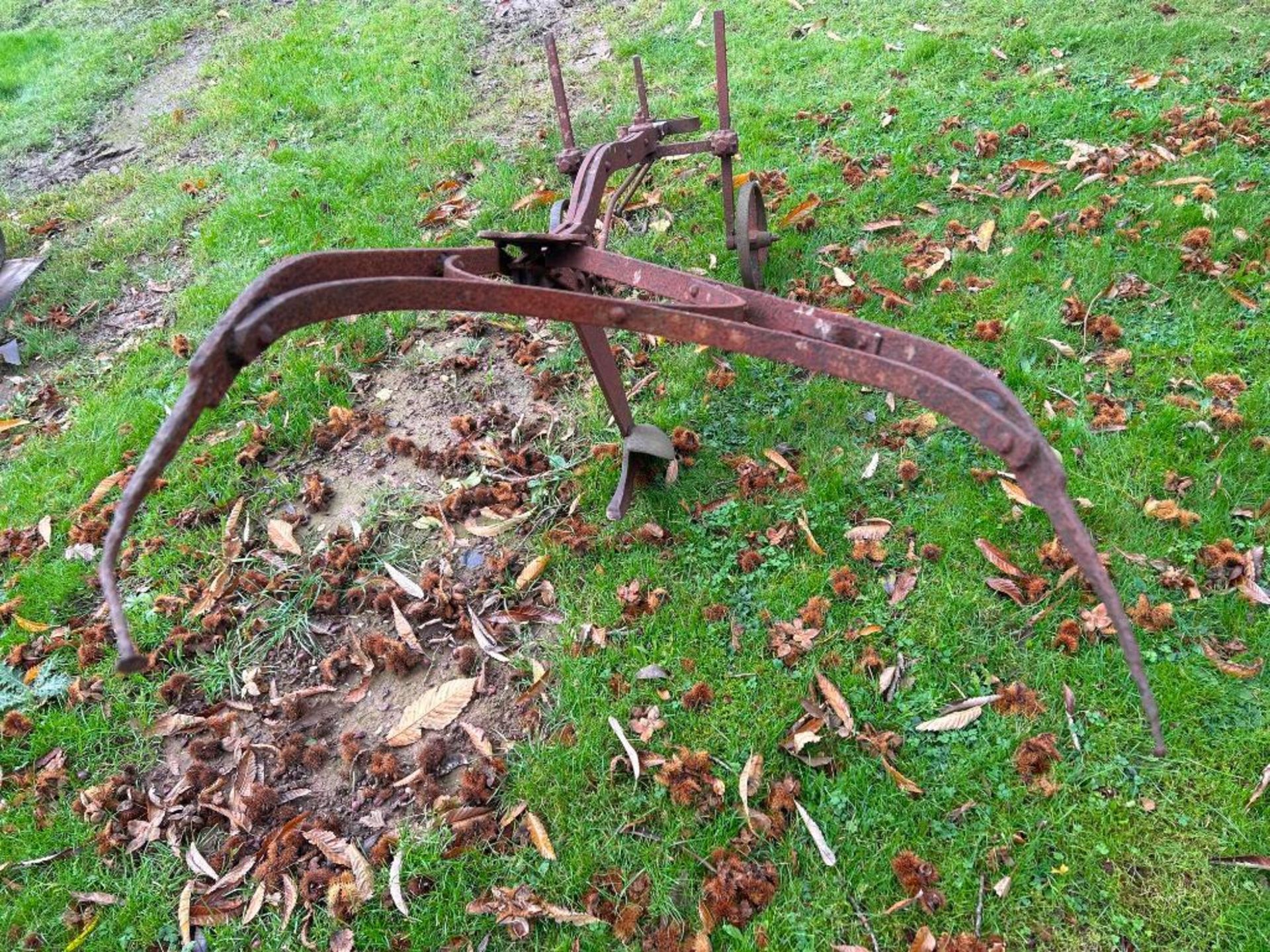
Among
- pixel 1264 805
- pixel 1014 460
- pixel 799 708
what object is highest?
pixel 1014 460

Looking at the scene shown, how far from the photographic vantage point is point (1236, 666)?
253cm

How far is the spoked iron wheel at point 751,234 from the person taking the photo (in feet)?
12.5

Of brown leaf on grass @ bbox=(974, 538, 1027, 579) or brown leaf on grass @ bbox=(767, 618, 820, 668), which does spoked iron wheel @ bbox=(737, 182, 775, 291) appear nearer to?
brown leaf on grass @ bbox=(974, 538, 1027, 579)

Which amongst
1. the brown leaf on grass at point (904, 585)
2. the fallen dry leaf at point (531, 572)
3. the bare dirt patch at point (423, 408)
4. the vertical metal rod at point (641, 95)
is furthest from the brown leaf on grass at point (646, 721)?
the vertical metal rod at point (641, 95)

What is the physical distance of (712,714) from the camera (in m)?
2.70

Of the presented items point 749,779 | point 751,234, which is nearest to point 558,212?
point 751,234

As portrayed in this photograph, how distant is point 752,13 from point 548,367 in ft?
14.5

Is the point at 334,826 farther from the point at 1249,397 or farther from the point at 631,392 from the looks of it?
the point at 1249,397

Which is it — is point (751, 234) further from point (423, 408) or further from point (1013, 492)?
point (423, 408)

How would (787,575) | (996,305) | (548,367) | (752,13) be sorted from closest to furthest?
(787,575) < (996,305) < (548,367) < (752,13)

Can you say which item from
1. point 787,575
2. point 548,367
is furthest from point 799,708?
point 548,367

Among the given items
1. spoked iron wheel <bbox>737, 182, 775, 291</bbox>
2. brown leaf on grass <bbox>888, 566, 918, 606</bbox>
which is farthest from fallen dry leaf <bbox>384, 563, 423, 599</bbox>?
spoked iron wheel <bbox>737, 182, 775, 291</bbox>

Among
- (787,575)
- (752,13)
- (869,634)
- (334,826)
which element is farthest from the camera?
(752,13)

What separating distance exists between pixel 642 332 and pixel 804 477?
5.45ft
